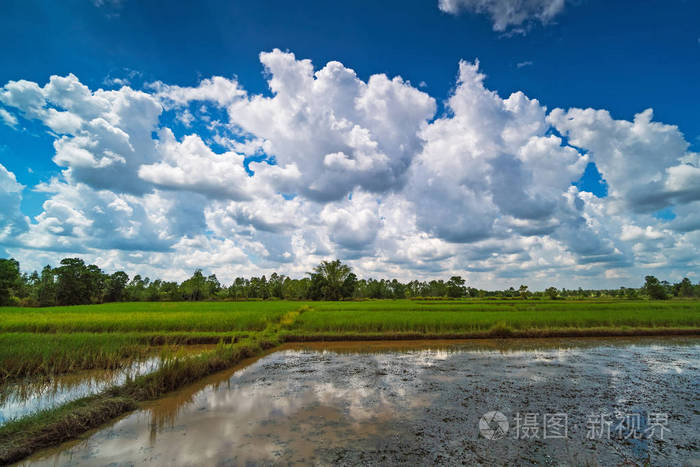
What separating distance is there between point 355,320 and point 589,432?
13.3 m

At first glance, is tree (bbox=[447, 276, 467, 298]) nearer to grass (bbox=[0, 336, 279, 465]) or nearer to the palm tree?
the palm tree

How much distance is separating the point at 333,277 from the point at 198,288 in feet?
123

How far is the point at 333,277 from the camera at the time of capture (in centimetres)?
6712

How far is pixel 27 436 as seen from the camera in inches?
204

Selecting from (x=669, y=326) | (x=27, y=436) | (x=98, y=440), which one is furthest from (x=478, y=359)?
(x=669, y=326)

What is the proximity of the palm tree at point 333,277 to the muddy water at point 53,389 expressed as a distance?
178 feet

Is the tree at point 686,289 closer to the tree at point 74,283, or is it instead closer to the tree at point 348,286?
the tree at point 348,286

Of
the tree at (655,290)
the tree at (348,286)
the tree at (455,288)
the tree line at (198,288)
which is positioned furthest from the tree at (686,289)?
the tree at (348,286)

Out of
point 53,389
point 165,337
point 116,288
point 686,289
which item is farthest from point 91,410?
point 686,289

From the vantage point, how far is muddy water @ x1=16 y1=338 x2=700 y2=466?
5.04m

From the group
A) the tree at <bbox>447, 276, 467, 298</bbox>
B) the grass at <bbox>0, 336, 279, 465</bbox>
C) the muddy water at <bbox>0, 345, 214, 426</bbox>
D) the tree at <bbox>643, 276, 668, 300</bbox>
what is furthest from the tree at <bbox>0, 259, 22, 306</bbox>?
the tree at <bbox>643, 276, 668, 300</bbox>

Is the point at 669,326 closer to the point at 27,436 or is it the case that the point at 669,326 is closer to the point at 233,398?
the point at 233,398

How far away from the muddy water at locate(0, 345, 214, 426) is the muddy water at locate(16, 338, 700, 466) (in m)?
2.44

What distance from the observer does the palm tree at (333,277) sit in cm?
6489
